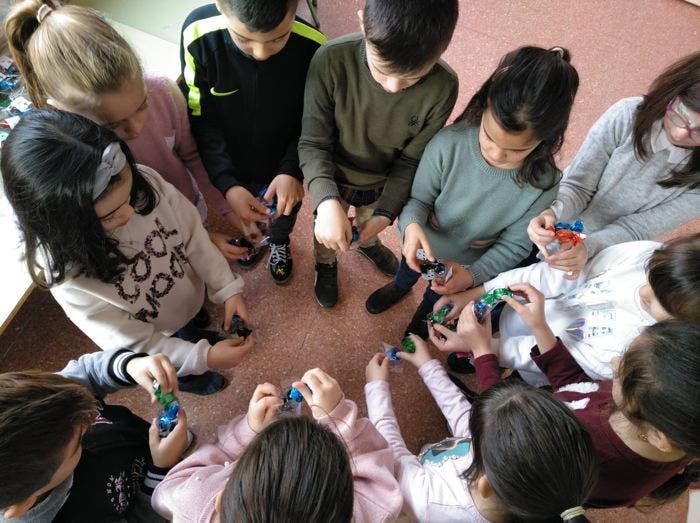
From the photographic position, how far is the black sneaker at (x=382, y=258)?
2.10 meters

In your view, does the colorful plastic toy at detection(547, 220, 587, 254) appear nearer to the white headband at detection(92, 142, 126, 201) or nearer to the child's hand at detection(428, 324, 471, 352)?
the child's hand at detection(428, 324, 471, 352)

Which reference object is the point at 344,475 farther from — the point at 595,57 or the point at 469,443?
the point at 595,57

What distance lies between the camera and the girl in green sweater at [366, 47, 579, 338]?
1.08m

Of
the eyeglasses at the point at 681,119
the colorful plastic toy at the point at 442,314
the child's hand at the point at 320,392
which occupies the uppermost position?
the eyeglasses at the point at 681,119

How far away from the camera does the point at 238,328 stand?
1651 mm

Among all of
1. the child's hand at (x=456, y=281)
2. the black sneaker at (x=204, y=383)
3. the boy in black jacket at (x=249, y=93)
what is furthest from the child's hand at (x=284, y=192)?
the black sneaker at (x=204, y=383)

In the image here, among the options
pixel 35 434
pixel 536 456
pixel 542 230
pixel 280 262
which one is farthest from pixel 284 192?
pixel 536 456

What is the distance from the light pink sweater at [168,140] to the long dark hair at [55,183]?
1.12 feet

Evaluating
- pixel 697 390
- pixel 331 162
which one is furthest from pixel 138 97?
pixel 697 390

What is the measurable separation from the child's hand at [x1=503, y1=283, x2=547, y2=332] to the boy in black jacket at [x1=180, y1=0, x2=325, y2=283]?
2.65 feet

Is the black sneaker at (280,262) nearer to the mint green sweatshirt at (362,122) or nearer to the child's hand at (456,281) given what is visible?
the mint green sweatshirt at (362,122)

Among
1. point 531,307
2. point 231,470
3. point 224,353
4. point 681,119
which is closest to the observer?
point 231,470

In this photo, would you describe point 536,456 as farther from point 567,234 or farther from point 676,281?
point 567,234

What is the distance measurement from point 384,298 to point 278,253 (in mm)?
497
